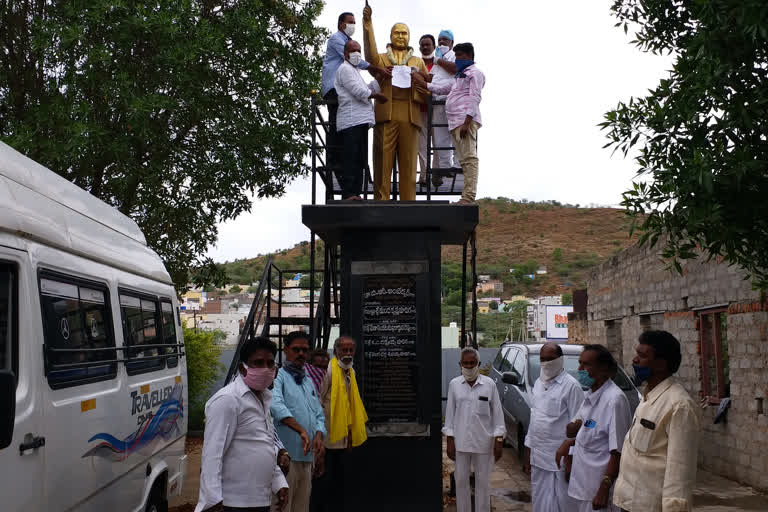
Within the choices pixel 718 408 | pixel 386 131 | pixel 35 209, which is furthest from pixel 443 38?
pixel 718 408

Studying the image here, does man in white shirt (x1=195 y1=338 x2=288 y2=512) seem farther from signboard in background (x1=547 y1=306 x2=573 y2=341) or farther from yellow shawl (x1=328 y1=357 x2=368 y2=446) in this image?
signboard in background (x1=547 y1=306 x2=573 y2=341)

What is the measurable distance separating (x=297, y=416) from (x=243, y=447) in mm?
1646

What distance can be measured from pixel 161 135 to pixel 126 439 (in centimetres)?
753

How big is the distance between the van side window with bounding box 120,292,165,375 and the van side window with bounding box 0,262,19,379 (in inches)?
64.8

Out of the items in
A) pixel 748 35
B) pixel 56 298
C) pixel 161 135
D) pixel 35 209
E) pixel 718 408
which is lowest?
pixel 718 408

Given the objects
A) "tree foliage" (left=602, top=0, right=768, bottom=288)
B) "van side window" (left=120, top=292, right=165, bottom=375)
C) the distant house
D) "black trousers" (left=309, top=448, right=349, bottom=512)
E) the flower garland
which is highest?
the distant house

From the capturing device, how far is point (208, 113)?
1217 centimetres

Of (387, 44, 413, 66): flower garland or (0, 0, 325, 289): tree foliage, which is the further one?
(0, 0, 325, 289): tree foliage

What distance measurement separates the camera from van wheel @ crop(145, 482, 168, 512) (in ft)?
20.0

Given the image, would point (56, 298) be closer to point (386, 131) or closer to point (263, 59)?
point (386, 131)

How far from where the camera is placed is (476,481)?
728cm

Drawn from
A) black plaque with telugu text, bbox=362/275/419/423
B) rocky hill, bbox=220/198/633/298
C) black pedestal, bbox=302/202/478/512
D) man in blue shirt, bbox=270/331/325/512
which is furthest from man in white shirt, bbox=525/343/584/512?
rocky hill, bbox=220/198/633/298

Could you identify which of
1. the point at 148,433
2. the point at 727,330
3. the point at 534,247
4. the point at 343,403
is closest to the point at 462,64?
the point at 343,403

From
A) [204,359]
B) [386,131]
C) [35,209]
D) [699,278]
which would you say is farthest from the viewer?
[204,359]
